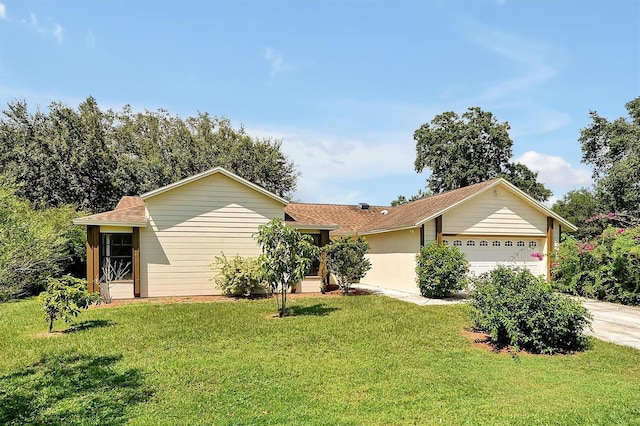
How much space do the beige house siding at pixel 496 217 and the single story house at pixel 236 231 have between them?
1.6 inches

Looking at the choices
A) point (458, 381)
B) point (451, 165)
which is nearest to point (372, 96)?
point (458, 381)

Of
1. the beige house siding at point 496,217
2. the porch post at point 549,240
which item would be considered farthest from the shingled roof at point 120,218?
the porch post at point 549,240

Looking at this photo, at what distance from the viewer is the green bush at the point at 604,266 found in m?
13.2

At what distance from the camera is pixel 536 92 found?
1502cm

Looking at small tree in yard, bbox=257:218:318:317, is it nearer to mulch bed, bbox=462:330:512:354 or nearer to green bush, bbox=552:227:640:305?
mulch bed, bbox=462:330:512:354

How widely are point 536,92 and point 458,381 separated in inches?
510

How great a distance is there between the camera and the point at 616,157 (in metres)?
25.1

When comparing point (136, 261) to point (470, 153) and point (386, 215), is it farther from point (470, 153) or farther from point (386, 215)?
point (470, 153)

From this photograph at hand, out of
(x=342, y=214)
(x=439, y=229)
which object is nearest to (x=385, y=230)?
(x=439, y=229)

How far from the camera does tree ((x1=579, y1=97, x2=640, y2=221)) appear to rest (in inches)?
835

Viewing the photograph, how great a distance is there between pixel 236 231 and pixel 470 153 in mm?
22869

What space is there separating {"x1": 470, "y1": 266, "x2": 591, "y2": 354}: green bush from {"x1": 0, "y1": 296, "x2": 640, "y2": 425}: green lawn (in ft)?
1.33

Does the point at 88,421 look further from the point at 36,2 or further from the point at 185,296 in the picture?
the point at 185,296

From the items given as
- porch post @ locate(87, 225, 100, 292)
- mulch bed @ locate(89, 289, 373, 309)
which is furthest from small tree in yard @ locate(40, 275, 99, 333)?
porch post @ locate(87, 225, 100, 292)
